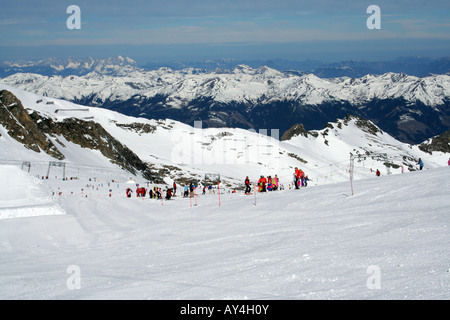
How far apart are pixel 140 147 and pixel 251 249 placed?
131m

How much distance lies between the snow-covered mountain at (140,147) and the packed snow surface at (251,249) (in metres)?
29.8

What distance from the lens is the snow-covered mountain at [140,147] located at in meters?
61.8

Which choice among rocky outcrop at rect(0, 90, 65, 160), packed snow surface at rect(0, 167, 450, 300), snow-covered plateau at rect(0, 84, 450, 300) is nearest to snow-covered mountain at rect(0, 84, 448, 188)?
rocky outcrop at rect(0, 90, 65, 160)

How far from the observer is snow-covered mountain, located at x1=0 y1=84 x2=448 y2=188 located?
61.8 m

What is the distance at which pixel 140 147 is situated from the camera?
5492 inches

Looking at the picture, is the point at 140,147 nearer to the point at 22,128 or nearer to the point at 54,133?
the point at 54,133

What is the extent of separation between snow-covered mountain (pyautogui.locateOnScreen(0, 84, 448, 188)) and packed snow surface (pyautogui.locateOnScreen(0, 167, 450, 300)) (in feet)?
97.8

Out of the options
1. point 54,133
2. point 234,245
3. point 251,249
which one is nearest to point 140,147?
point 54,133

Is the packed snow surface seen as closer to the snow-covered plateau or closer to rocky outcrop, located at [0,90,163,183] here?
the snow-covered plateau

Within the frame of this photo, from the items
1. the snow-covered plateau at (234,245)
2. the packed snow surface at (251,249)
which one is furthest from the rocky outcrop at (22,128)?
the packed snow surface at (251,249)

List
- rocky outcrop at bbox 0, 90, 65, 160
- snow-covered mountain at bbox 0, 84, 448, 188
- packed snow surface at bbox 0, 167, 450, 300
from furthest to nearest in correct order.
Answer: snow-covered mountain at bbox 0, 84, 448, 188, rocky outcrop at bbox 0, 90, 65, 160, packed snow surface at bbox 0, 167, 450, 300

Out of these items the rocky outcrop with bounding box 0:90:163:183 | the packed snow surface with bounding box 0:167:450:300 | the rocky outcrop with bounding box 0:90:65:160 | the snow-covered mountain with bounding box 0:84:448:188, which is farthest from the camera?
the snow-covered mountain with bounding box 0:84:448:188

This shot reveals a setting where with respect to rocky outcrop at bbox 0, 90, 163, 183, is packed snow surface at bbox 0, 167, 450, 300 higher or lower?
lower
